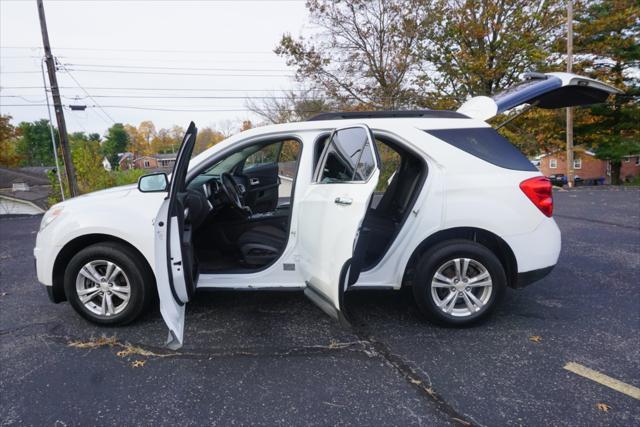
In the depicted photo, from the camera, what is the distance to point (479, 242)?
3.27m

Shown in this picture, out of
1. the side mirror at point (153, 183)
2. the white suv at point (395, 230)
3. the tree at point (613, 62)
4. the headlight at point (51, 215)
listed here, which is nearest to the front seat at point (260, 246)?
the white suv at point (395, 230)

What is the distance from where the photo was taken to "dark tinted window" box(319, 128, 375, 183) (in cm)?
252

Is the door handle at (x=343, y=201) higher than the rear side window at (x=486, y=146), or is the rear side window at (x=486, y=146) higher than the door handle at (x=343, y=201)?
the rear side window at (x=486, y=146)

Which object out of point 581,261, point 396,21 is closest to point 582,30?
point 396,21

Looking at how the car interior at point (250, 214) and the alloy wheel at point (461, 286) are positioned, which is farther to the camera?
the car interior at point (250, 214)

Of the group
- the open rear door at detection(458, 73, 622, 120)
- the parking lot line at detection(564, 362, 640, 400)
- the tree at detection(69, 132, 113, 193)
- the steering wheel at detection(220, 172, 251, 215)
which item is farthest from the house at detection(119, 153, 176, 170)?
the parking lot line at detection(564, 362, 640, 400)

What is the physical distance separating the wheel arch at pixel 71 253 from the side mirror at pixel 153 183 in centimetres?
49

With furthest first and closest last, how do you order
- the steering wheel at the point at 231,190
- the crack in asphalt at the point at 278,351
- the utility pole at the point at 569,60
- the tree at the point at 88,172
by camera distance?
the tree at the point at 88,172
the utility pole at the point at 569,60
the steering wheel at the point at 231,190
the crack in asphalt at the point at 278,351

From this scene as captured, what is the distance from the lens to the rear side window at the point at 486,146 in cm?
311

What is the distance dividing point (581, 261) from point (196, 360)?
4872mm

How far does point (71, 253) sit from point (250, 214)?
165 cm

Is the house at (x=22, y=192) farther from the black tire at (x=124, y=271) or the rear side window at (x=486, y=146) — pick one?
the rear side window at (x=486, y=146)

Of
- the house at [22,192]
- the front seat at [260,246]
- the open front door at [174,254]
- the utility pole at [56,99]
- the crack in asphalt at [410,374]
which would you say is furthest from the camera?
the house at [22,192]

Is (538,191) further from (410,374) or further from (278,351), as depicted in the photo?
(278,351)
